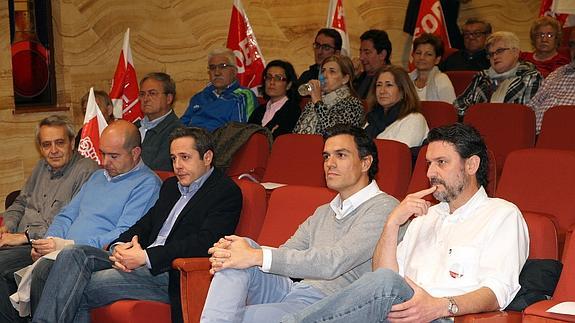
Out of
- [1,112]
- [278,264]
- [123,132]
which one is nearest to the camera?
[278,264]

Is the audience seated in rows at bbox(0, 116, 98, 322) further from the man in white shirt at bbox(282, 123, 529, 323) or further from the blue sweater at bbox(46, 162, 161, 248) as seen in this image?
the man in white shirt at bbox(282, 123, 529, 323)

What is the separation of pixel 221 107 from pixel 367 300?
3.23 metres

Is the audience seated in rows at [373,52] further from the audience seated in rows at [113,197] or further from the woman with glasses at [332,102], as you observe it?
the audience seated in rows at [113,197]

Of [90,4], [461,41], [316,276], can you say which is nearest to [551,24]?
[461,41]

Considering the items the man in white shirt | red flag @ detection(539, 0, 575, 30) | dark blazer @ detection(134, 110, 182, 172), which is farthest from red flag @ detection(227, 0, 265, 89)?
the man in white shirt

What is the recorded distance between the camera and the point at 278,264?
3.44 m

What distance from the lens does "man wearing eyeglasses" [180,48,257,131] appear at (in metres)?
6.04

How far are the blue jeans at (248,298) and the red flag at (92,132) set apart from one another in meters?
2.06

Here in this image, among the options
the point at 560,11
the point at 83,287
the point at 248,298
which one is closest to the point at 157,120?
the point at 83,287

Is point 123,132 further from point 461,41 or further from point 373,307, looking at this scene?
point 461,41

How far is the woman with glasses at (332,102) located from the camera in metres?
5.36

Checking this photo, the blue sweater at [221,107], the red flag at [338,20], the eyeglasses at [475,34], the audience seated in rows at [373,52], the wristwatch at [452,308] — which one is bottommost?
the wristwatch at [452,308]

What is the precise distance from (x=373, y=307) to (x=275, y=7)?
5410 mm

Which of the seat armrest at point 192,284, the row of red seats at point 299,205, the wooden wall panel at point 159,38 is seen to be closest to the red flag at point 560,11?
the wooden wall panel at point 159,38
